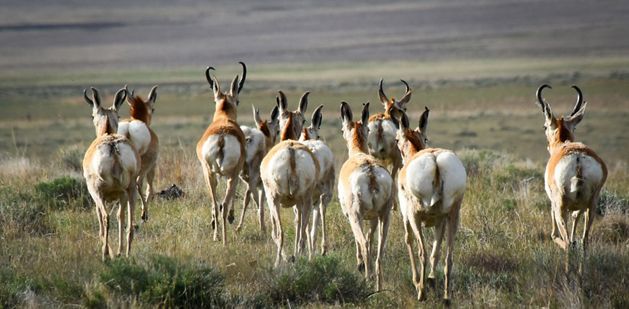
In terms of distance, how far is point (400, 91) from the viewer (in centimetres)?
6706

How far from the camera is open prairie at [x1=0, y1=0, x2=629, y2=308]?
976 centimetres

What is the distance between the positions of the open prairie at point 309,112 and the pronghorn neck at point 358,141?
54.2 inches

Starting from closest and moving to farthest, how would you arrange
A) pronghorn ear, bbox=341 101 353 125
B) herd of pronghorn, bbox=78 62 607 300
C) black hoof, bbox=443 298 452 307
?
1. black hoof, bbox=443 298 452 307
2. herd of pronghorn, bbox=78 62 607 300
3. pronghorn ear, bbox=341 101 353 125

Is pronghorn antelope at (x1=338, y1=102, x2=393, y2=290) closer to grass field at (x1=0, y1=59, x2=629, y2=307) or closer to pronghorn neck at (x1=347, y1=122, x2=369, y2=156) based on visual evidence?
grass field at (x1=0, y1=59, x2=629, y2=307)

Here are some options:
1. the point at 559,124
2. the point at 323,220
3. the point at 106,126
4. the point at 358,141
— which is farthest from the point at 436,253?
the point at 106,126

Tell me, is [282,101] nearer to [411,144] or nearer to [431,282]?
[411,144]

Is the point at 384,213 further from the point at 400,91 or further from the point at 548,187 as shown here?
the point at 400,91

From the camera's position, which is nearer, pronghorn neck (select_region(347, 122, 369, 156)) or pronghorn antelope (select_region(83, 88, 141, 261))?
pronghorn antelope (select_region(83, 88, 141, 261))

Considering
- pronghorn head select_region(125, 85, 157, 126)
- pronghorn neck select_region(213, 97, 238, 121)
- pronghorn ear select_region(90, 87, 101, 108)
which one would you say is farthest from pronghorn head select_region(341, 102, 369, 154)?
pronghorn head select_region(125, 85, 157, 126)

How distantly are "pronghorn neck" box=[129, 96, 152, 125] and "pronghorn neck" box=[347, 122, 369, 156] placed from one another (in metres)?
4.21

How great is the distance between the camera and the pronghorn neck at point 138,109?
1459 centimetres

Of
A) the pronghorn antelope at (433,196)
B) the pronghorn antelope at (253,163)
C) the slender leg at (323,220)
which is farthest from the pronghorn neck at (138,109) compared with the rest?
the pronghorn antelope at (433,196)

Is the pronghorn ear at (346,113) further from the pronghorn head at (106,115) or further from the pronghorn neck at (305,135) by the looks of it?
the pronghorn head at (106,115)

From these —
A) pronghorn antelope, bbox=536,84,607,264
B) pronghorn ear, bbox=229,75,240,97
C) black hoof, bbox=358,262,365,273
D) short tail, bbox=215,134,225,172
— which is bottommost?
black hoof, bbox=358,262,365,273
